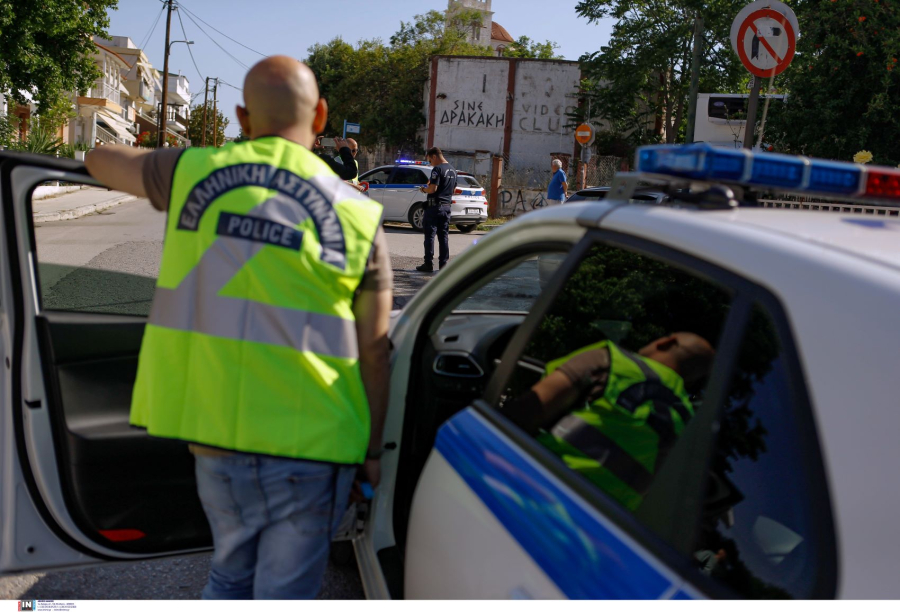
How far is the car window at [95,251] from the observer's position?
2.85m

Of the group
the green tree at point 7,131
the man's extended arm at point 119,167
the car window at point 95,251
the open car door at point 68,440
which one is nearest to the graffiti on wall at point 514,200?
the car window at point 95,251

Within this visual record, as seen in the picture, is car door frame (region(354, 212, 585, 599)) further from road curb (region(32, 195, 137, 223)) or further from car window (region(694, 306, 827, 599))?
road curb (region(32, 195, 137, 223))

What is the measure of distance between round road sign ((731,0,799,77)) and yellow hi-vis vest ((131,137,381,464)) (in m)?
4.85

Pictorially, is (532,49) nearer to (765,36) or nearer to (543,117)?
(543,117)

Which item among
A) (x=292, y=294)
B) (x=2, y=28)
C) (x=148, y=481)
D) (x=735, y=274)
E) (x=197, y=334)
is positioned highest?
(x=2, y=28)

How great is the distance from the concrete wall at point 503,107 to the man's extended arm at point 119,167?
38357mm

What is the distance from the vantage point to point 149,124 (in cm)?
9044

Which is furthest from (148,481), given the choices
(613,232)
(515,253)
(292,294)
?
(613,232)

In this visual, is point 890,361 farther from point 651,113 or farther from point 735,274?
point 651,113

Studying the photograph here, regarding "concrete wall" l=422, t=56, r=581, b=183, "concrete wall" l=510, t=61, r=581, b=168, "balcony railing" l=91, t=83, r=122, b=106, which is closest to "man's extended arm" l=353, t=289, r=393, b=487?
"concrete wall" l=422, t=56, r=581, b=183

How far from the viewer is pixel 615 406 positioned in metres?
1.84

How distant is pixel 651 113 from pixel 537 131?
565cm

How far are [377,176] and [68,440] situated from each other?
58.8 feet

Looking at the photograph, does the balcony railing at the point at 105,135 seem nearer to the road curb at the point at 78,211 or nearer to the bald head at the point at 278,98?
the road curb at the point at 78,211
